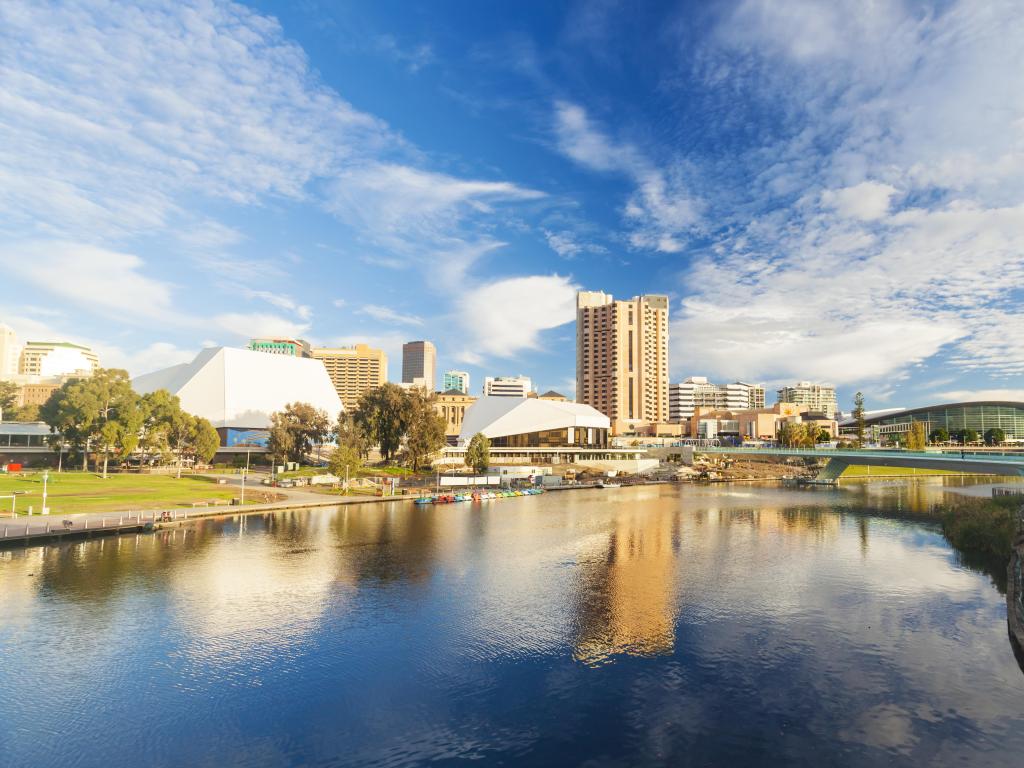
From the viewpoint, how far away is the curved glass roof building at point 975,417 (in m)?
174

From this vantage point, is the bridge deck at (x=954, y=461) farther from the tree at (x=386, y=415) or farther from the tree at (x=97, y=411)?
the tree at (x=97, y=411)

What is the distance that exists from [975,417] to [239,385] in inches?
8053

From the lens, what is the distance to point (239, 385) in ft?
426

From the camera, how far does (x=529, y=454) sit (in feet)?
436

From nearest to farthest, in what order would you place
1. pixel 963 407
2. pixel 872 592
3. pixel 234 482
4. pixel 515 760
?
pixel 515 760, pixel 872 592, pixel 234 482, pixel 963 407

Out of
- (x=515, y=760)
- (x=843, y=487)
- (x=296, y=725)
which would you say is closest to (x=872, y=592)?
(x=515, y=760)

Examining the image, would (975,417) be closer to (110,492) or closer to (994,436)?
(994,436)

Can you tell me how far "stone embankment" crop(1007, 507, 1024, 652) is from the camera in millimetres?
27578

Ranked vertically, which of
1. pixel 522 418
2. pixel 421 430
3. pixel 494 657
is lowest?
pixel 494 657

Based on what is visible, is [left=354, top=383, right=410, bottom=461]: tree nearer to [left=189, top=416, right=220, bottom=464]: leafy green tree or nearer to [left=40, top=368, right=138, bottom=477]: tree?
[left=189, top=416, right=220, bottom=464]: leafy green tree

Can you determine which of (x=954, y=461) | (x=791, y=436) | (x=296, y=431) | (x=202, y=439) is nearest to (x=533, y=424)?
(x=296, y=431)

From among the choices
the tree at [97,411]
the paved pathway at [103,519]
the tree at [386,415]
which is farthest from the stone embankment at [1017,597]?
the tree at [97,411]

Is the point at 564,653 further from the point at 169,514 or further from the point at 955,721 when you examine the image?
the point at 169,514

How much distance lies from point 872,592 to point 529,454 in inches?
3874
